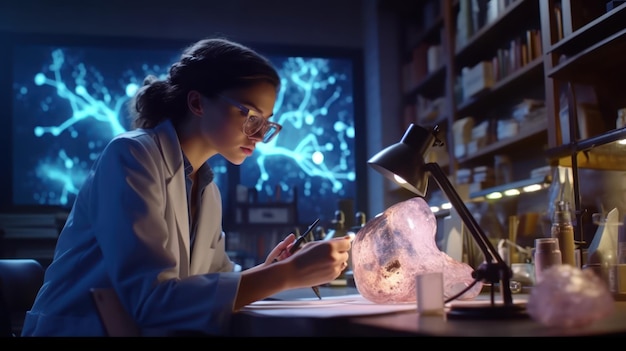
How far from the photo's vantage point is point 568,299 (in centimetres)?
77

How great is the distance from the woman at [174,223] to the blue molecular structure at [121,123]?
9.66 feet

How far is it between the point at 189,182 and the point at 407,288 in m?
0.64

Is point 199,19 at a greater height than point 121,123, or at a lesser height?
greater

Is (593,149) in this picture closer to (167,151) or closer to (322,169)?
(167,151)

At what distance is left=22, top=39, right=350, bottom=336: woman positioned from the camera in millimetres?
1031

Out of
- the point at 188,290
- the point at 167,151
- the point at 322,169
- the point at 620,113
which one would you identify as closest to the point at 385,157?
the point at 188,290

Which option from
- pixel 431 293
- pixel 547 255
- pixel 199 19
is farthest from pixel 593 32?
pixel 199 19

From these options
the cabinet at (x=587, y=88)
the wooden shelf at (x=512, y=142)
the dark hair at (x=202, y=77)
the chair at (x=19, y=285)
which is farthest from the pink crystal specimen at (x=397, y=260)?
the wooden shelf at (x=512, y=142)

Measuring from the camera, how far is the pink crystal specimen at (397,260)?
1215mm

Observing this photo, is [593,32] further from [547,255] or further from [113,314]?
[113,314]

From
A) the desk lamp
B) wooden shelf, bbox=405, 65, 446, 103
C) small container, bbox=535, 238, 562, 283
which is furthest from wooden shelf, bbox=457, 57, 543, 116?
the desk lamp

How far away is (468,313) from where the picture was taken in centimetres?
92

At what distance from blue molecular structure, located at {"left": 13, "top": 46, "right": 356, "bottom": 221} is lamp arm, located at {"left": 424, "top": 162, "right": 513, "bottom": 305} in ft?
11.9

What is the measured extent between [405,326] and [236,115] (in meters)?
0.82
